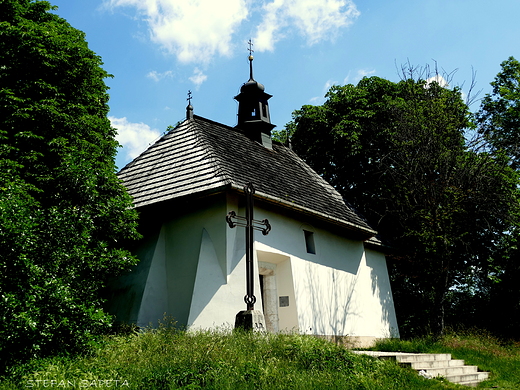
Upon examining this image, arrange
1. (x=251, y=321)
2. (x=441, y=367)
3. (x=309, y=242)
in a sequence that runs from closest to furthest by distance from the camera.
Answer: (x=251, y=321), (x=441, y=367), (x=309, y=242)

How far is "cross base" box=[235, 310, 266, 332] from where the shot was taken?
30.8 feet

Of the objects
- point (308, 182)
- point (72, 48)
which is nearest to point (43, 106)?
point (72, 48)

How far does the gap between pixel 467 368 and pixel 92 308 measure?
819cm

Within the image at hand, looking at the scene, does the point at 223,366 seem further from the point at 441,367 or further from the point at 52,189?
the point at 441,367

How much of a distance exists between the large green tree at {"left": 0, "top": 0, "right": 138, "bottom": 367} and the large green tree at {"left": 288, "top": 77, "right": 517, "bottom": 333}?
33.1ft

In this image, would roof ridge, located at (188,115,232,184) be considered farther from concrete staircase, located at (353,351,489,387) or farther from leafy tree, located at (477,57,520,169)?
leafy tree, located at (477,57,520,169)

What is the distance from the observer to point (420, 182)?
53.9ft

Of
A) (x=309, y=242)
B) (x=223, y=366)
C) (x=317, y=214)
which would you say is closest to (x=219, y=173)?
(x=317, y=214)

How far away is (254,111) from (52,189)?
10.6 metres

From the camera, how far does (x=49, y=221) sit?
8305 mm

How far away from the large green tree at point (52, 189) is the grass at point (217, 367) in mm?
589

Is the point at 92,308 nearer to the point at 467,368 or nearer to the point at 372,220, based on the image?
the point at 467,368

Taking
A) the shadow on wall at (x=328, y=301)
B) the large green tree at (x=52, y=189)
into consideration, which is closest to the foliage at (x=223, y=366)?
the large green tree at (x=52, y=189)

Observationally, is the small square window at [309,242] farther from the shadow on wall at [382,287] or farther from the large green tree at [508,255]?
the large green tree at [508,255]
